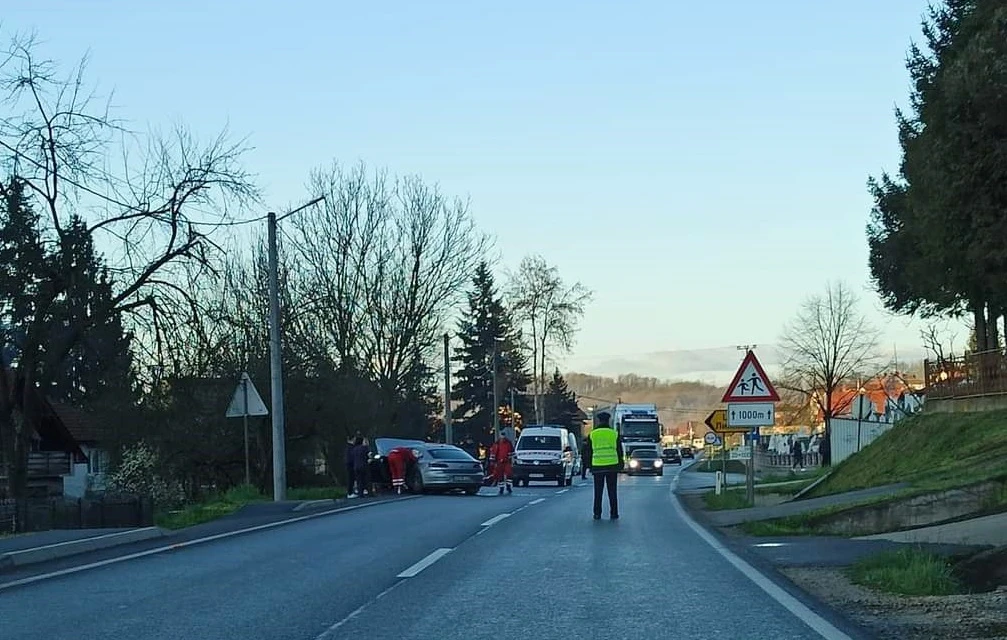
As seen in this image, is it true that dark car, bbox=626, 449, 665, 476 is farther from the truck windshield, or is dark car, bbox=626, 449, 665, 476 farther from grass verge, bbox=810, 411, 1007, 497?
grass verge, bbox=810, 411, 1007, 497

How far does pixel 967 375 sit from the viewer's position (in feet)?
101

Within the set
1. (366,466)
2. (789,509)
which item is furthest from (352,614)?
(366,466)

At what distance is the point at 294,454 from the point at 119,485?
19.4ft

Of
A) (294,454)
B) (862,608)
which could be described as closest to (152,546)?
(862,608)

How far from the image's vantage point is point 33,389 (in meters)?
28.2

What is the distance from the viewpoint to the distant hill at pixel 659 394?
134 m

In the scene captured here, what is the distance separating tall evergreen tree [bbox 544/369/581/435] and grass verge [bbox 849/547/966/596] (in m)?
90.4

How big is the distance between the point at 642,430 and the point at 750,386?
1959 inches

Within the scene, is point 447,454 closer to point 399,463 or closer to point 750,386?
point 399,463

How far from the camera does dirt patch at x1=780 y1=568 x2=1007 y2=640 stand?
26.4 ft

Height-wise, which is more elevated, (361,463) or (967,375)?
(967,375)

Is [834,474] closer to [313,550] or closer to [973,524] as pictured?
[973,524]

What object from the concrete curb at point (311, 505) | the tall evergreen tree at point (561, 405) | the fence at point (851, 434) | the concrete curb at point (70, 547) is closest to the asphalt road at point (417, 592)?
the concrete curb at point (70, 547)

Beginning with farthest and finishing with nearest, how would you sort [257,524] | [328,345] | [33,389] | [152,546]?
[328,345], [33,389], [257,524], [152,546]
